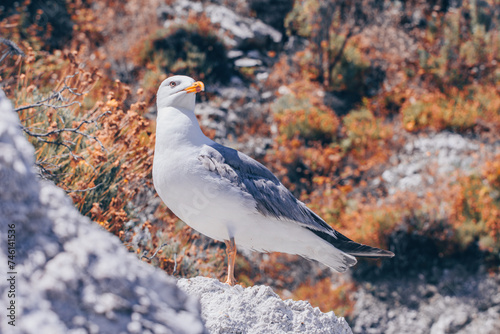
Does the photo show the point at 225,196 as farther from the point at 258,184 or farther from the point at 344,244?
the point at 344,244

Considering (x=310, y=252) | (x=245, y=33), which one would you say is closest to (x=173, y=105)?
(x=310, y=252)

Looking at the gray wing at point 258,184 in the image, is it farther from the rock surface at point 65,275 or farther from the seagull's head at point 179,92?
the rock surface at point 65,275

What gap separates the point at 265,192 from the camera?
109 inches

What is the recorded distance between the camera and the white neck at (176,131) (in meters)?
2.59

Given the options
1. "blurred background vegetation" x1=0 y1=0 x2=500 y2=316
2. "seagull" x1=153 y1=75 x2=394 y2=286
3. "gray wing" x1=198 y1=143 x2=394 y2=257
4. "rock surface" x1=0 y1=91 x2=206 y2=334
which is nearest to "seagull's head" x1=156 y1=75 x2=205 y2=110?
"seagull" x1=153 y1=75 x2=394 y2=286

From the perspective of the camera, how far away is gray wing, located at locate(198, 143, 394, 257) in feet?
8.71

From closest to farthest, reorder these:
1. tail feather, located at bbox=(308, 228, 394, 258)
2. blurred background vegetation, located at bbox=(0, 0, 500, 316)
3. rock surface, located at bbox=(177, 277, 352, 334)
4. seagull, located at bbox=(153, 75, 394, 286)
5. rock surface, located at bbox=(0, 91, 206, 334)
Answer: rock surface, located at bbox=(0, 91, 206, 334), rock surface, located at bbox=(177, 277, 352, 334), seagull, located at bbox=(153, 75, 394, 286), tail feather, located at bbox=(308, 228, 394, 258), blurred background vegetation, located at bbox=(0, 0, 500, 316)

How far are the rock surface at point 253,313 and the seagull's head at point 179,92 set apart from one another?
1.04 m

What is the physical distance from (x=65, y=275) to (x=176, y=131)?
1.66 meters

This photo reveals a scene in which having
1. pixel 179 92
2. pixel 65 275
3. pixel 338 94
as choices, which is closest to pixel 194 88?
pixel 179 92

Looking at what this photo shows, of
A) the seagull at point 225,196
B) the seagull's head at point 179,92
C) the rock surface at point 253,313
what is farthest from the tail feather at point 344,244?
the seagull's head at point 179,92

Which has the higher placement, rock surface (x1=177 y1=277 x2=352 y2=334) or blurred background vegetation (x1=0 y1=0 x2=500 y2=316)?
rock surface (x1=177 y1=277 x2=352 y2=334)

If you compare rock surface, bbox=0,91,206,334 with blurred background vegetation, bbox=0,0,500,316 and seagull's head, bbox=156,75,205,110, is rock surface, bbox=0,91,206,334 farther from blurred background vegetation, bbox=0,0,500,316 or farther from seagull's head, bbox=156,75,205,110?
blurred background vegetation, bbox=0,0,500,316

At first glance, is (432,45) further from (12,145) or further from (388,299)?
(12,145)
